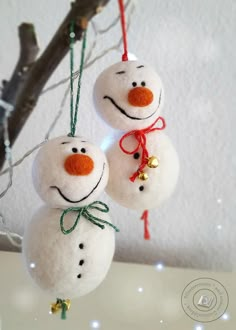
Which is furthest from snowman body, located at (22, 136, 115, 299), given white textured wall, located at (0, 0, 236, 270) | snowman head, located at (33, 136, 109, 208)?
white textured wall, located at (0, 0, 236, 270)

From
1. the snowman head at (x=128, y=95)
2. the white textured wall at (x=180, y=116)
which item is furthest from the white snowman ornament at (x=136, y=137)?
the white textured wall at (x=180, y=116)

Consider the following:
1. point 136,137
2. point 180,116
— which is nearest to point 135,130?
point 136,137

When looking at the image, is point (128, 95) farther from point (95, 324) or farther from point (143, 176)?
point (95, 324)

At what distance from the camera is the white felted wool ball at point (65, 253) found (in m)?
0.32

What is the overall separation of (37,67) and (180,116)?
271 mm

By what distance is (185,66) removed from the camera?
53 cm

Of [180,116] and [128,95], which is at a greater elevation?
[180,116]

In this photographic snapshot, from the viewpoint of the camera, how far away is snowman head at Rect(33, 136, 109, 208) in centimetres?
30

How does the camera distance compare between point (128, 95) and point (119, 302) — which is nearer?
point (128, 95)

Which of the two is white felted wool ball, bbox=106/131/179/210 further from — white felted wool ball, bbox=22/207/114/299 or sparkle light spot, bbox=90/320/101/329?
sparkle light spot, bbox=90/320/101/329

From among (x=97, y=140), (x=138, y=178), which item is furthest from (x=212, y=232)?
(x=138, y=178)

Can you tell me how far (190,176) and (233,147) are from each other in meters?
0.06

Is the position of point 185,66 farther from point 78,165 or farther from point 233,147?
point 78,165

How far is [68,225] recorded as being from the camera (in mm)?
329
